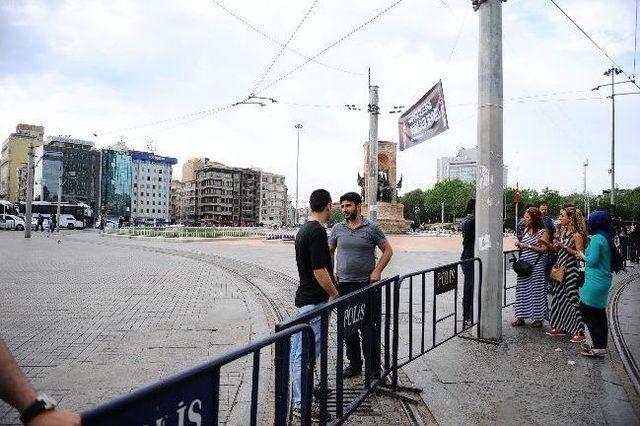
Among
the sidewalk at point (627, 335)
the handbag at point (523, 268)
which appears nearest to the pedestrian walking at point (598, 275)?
the sidewalk at point (627, 335)

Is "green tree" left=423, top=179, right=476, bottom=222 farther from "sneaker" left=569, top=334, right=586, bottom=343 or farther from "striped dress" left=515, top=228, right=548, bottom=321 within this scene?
"sneaker" left=569, top=334, right=586, bottom=343

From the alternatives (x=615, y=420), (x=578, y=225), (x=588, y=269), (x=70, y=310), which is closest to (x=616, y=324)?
(x=578, y=225)

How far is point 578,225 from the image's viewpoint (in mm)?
6434

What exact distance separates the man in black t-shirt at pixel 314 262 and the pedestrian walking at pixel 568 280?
406 cm

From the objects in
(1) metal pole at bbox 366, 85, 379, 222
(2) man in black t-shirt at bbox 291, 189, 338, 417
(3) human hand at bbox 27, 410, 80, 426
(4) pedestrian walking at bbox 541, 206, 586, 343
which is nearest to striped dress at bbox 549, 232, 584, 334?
(4) pedestrian walking at bbox 541, 206, 586, 343

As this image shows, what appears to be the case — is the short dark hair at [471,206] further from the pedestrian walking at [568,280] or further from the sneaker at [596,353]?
the sneaker at [596,353]

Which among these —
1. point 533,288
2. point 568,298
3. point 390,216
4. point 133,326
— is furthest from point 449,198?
point 133,326

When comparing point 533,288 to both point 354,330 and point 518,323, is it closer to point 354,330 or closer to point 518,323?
point 518,323

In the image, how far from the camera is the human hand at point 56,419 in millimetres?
1341

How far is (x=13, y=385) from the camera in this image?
1438mm

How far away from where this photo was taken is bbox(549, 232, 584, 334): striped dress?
21.1 ft

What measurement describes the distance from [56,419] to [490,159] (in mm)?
5992

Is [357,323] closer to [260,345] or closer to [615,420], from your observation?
[260,345]

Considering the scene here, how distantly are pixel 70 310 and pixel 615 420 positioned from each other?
7833 millimetres
